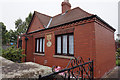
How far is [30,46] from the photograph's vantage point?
8844mm

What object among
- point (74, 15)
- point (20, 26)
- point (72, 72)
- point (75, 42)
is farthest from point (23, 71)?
point (20, 26)

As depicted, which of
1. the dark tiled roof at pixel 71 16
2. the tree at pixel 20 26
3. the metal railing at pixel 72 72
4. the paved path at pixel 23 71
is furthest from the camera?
the tree at pixel 20 26

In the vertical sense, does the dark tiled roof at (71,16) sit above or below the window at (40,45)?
above

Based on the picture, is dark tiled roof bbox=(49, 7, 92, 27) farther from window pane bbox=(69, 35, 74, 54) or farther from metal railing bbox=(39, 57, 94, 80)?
metal railing bbox=(39, 57, 94, 80)

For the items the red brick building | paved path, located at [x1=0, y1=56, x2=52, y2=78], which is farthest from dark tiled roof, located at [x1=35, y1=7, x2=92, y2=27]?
paved path, located at [x1=0, y1=56, x2=52, y2=78]

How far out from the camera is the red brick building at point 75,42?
14.0 feet

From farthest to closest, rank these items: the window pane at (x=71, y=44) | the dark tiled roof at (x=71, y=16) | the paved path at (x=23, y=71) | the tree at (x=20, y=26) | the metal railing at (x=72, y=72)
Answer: the tree at (x=20, y=26) < the dark tiled roof at (x=71, y=16) < the window pane at (x=71, y=44) < the metal railing at (x=72, y=72) < the paved path at (x=23, y=71)

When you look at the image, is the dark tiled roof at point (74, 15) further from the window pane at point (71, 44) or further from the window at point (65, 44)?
the window pane at point (71, 44)

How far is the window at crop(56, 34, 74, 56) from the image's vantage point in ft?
17.6

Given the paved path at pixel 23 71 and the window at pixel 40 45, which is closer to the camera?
the paved path at pixel 23 71

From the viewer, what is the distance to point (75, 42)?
16.3 ft

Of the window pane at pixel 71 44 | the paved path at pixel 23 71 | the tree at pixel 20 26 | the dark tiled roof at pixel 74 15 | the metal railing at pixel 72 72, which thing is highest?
the tree at pixel 20 26

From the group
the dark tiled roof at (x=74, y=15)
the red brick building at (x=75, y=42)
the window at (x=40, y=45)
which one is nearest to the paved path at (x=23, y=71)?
the red brick building at (x=75, y=42)

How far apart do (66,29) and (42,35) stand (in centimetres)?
308
